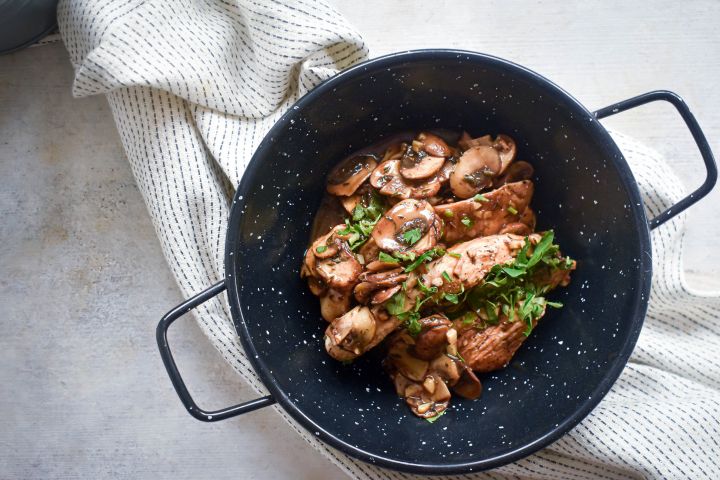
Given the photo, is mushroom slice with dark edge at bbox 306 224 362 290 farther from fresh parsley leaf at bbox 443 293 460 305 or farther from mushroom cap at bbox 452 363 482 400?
mushroom cap at bbox 452 363 482 400

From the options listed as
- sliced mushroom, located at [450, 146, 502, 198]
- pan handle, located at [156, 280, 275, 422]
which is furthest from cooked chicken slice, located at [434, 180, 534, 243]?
pan handle, located at [156, 280, 275, 422]

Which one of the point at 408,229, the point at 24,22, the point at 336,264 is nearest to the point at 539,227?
the point at 408,229

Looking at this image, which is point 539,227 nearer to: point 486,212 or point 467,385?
point 486,212

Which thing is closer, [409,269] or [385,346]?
[409,269]

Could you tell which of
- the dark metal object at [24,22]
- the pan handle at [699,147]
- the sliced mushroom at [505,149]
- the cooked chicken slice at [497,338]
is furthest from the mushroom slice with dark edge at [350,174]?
the dark metal object at [24,22]

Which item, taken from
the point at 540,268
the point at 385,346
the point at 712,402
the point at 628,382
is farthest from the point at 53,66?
the point at 712,402

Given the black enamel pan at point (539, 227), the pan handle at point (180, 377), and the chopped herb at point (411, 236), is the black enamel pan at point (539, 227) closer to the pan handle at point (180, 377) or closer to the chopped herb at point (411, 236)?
the pan handle at point (180, 377)

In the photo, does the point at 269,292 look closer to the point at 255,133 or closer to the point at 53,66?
the point at 255,133
